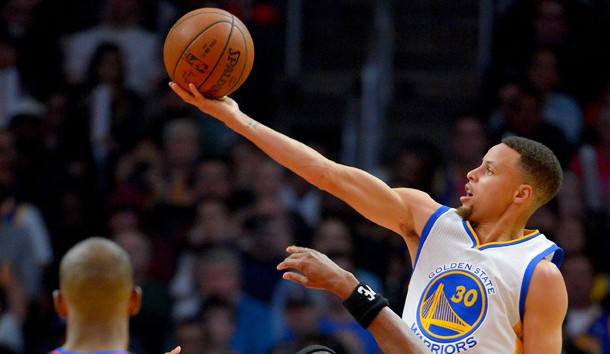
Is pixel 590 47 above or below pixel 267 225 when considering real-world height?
above

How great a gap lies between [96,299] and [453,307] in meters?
1.43

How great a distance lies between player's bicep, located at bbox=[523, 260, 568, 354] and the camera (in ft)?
13.9

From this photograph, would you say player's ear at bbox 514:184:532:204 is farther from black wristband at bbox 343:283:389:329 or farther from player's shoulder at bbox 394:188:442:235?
black wristband at bbox 343:283:389:329

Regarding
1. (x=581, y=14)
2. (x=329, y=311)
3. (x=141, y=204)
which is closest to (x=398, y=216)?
(x=329, y=311)

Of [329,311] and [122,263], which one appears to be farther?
[329,311]

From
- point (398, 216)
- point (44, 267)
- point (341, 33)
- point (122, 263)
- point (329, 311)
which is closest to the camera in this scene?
point (122, 263)

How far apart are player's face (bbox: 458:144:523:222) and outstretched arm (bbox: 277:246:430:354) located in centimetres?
103

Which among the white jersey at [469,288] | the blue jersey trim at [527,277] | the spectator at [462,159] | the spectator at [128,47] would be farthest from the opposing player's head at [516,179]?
the spectator at [128,47]

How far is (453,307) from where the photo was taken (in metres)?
4.36

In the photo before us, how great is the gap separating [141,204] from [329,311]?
75.1 inches

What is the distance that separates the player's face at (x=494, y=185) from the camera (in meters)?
4.55

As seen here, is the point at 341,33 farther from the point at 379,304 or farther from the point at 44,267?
the point at 379,304

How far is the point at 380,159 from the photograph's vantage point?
1007 centimetres

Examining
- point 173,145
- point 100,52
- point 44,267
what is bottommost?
point 44,267
